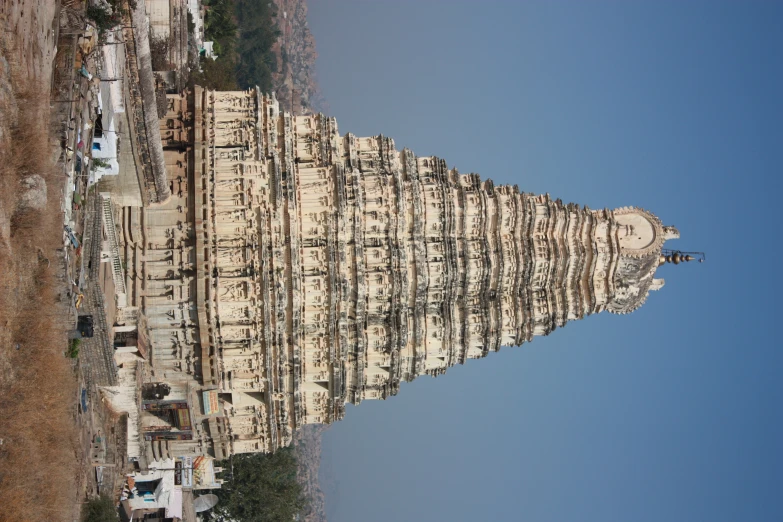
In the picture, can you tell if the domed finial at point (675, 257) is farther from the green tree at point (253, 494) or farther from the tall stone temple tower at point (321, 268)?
the green tree at point (253, 494)

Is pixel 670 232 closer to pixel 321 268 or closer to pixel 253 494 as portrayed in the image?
pixel 321 268

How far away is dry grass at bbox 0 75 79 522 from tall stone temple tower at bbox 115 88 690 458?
4.76 meters

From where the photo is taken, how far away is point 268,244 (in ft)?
96.5

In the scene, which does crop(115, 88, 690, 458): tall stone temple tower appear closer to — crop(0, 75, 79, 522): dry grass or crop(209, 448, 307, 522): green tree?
crop(0, 75, 79, 522): dry grass

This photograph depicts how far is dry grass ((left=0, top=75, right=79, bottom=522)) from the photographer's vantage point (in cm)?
2234

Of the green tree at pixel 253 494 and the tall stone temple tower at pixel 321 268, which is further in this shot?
the green tree at pixel 253 494

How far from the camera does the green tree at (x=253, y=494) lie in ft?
212

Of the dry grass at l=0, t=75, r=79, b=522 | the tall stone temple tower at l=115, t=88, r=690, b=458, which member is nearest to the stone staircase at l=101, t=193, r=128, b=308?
the tall stone temple tower at l=115, t=88, r=690, b=458

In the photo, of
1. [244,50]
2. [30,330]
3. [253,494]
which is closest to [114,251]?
[30,330]

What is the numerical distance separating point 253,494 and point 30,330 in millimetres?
46172

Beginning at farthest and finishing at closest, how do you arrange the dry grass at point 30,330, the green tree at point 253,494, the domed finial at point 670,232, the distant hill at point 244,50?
the distant hill at point 244,50 → the green tree at point 253,494 → the domed finial at point 670,232 → the dry grass at point 30,330

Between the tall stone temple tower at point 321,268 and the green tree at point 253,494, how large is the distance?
114 feet

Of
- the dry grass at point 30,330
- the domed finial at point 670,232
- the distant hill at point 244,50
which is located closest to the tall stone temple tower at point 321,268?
the domed finial at point 670,232

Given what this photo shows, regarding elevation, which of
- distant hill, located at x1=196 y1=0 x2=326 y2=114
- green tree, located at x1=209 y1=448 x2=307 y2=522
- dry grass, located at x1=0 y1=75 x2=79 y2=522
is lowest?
green tree, located at x1=209 y1=448 x2=307 y2=522
